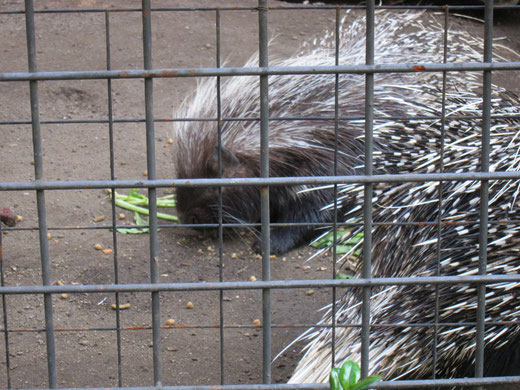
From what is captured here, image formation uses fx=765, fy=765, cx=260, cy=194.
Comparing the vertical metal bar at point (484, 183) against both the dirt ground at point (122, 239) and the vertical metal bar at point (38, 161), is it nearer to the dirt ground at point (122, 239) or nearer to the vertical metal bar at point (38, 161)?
the dirt ground at point (122, 239)

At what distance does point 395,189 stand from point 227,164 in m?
1.39

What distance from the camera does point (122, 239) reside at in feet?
11.3

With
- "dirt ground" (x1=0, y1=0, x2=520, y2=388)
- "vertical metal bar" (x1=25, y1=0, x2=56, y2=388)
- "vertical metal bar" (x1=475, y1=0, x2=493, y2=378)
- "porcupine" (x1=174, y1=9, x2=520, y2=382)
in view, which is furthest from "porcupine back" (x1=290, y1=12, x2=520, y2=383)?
"vertical metal bar" (x1=25, y1=0, x2=56, y2=388)

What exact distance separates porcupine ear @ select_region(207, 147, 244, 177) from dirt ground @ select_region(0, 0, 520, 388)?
304 millimetres

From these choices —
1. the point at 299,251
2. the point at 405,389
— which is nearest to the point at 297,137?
the point at 299,251

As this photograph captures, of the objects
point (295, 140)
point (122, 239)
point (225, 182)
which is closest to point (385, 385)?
point (225, 182)

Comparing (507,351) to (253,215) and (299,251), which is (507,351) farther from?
(253,215)

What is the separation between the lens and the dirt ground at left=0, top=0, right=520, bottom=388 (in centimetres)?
242

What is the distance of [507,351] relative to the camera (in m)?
2.07

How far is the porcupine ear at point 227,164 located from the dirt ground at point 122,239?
304 millimetres

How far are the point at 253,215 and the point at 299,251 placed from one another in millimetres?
334

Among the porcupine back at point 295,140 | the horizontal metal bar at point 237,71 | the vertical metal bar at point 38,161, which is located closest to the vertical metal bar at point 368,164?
the horizontal metal bar at point 237,71

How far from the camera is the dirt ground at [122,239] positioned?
242 cm

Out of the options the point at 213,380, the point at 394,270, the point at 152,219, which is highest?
the point at 152,219
